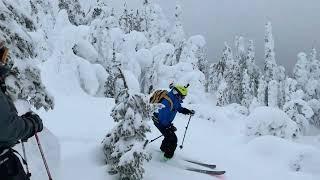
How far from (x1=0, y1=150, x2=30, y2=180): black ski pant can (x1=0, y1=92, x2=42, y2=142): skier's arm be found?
0.61ft

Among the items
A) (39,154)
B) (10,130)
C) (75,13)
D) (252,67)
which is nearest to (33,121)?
(10,130)

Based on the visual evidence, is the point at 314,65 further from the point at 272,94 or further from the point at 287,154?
the point at 287,154

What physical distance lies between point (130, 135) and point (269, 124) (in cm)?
1086

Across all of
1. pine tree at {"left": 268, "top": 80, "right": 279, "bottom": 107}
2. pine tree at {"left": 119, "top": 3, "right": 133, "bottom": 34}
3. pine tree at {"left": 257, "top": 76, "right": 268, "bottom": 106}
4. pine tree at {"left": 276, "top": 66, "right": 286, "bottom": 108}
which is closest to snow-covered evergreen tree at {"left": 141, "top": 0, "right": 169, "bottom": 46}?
pine tree at {"left": 119, "top": 3, "right": 133, "bottom": 34}

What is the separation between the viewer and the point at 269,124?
17906 millimetres

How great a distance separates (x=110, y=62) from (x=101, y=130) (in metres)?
11.6

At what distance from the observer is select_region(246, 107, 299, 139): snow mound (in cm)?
1731

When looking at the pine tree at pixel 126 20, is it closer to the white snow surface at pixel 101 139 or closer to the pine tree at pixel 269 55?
the white snow surface at pixel 101 139

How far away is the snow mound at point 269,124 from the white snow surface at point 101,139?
8 cm

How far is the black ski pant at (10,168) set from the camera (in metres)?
4.00

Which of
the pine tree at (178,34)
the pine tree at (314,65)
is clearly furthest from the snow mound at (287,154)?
the pine tree at (314,65)

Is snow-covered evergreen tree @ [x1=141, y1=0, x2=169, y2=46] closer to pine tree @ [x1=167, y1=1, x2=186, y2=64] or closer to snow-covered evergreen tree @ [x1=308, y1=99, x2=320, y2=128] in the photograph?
pine tree @ [x1=167, y1=1, x2=186, y2=64]

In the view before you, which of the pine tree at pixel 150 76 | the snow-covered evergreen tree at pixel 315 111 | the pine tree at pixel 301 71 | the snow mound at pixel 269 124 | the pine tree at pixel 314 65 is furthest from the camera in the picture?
the pine tree at pixel 314 65

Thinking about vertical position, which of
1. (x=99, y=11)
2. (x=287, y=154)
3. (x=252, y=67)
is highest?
(x=252, y=67)
